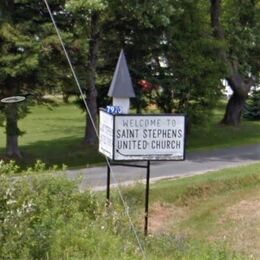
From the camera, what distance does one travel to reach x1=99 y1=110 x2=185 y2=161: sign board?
9695 mm

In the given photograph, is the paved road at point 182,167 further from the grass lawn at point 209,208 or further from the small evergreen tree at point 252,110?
the small evergreen tree at point 252,110

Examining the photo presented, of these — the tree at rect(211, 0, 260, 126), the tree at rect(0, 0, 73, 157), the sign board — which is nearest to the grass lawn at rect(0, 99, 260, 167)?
the tree at rect(211, 0, 260, 126)

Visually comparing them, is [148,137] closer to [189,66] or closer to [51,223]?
[51,223]

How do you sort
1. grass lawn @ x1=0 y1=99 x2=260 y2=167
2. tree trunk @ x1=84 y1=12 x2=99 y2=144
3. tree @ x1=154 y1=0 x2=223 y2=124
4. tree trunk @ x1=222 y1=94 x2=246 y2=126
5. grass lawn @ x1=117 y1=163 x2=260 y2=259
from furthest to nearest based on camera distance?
tree trunk @ x1=222 y1=94 x2=246 y2=126 < tree @ x1=154 y1=0 x2=223 y2=124 < grass lawn @ x1=0 y1=99 x2=260 y2=167 < tree trunk @ x1=84 y1=12 x2=99 y2=144 < grass lawn @ x1=117 y1=163 x2=260 y2=259

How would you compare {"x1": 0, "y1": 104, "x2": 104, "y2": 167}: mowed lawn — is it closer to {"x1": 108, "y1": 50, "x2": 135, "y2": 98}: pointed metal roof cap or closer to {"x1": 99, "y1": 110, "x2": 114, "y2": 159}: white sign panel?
{"x1": 108, "y1": 50, "x2": 135, "y2": 98}: pointed metal roof cap

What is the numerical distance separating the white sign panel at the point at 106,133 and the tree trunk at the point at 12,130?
32.2 feet

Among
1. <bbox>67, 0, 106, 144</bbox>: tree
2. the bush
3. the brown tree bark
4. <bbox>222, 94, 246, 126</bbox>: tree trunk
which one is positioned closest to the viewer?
the bush

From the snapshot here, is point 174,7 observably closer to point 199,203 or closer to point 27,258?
point 199,203

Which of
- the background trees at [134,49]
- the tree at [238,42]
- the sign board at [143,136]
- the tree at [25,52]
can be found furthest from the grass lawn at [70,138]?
the sign board at [143,136]

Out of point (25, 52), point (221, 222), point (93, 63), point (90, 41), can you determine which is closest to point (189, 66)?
point (93, 63)

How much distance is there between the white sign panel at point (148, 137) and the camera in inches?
382

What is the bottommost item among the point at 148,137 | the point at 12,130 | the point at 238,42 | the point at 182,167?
the point at 182,167

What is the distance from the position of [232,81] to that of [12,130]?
13871mm

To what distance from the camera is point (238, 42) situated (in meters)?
30.5
